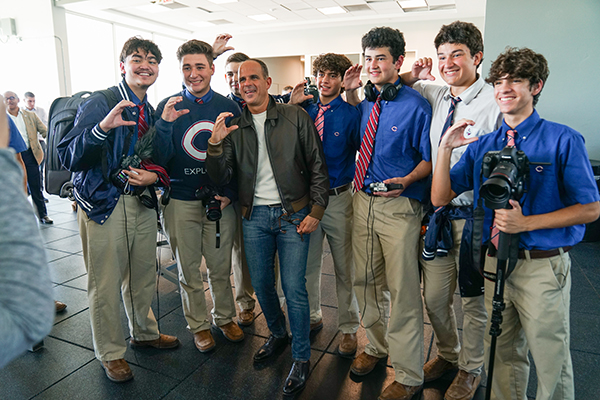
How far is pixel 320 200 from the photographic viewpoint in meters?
2.29

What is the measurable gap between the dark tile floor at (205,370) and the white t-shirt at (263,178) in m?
1.06

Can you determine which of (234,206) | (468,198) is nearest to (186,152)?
(234,206)

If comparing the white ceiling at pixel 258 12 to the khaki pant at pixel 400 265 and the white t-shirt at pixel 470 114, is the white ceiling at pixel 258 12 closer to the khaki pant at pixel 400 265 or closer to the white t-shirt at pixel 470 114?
the white t-shirt at pixel 470 114

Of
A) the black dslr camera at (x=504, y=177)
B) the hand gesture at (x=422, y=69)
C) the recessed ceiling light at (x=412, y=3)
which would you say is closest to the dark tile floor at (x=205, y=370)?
the black dslr camera at (x=504, y=177)

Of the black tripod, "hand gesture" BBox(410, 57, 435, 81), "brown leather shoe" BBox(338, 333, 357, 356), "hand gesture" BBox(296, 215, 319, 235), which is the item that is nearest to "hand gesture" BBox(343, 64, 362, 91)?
"hand gesture" BBox(410, 57, 435, 81)

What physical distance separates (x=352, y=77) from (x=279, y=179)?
0.86m

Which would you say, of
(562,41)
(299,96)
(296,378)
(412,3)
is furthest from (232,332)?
(412,3)

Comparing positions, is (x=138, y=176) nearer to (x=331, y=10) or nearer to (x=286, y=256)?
(x=286, y=256)

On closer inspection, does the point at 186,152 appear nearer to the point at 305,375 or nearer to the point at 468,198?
the point at 305,375

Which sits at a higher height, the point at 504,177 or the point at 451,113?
the point at 451,113

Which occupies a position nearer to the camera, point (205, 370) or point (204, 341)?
point (205, 370)

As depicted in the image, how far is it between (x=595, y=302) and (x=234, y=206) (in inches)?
125

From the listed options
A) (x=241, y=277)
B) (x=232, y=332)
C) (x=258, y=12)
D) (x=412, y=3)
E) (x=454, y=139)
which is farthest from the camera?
(x=258, y=12)

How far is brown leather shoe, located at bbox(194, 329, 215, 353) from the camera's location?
2650 millimetres
